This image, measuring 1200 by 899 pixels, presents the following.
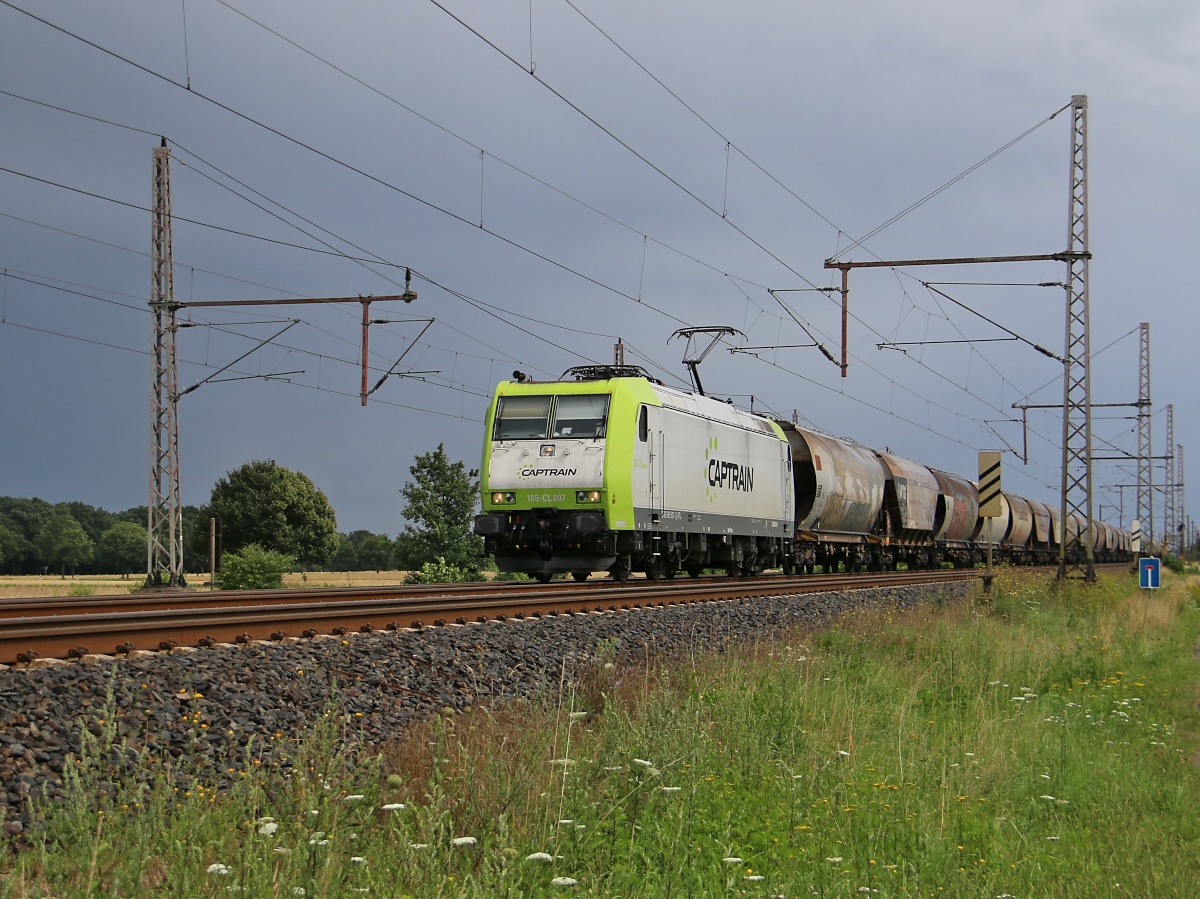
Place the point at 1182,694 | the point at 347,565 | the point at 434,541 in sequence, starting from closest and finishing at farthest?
the point at 1182,694, the point at 434,541, the point at 347,565

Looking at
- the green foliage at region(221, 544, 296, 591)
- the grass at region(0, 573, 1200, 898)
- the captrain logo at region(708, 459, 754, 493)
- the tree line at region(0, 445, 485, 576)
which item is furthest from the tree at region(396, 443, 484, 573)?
the grass at region(0, 573, 1200, 898)

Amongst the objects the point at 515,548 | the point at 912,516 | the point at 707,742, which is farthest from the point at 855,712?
the point at 912,516

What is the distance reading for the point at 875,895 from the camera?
495 cm

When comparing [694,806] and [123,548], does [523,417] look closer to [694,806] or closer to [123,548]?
[694,806]

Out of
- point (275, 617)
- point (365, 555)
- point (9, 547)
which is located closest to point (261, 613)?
point (275, 617)

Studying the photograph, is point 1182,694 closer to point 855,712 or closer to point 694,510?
point 855,712

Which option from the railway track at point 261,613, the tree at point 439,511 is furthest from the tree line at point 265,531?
the railway track at point 261,613

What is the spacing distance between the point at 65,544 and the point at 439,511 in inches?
3198

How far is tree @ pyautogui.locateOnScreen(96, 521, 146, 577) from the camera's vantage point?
114m

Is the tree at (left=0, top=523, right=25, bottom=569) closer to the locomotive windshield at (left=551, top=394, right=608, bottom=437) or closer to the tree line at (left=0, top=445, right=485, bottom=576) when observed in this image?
the tree line at (left=0, top=445, right=485, bottom=576)

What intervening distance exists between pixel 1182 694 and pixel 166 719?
11.1m

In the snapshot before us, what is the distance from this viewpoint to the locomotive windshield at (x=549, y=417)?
19.8 m

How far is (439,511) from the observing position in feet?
167

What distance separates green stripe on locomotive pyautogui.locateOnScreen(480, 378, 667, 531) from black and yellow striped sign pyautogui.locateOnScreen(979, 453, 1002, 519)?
321 inches
